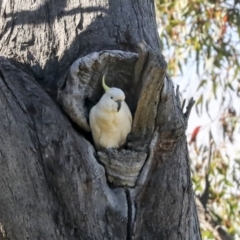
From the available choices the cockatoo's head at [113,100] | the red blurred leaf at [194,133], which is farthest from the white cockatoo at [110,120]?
the red blurred leaf at [194,133]

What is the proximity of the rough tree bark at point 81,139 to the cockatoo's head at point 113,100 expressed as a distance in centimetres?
5

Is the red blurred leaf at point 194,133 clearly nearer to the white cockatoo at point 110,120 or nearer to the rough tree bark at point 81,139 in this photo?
the rough tree bark at point 81,139

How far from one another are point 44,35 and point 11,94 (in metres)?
0.26

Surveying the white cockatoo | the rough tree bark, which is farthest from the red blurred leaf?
the white cockatoo

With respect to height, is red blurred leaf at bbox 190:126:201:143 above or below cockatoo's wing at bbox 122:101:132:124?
below

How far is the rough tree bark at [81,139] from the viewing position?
1.72m

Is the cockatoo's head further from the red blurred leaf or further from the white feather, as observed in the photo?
the red blurred leaf

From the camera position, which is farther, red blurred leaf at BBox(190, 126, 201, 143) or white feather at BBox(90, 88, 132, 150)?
red blurred leaf at BBox(190, 126, 201, 143)

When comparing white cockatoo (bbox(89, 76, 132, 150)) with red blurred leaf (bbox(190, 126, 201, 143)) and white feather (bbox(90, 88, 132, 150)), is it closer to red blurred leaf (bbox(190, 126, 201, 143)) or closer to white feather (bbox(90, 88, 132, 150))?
white feather (bbox(90, 88, 132, 150))

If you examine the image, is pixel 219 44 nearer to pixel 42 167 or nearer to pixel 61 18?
pixel 61 18

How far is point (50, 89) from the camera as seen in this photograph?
189cm

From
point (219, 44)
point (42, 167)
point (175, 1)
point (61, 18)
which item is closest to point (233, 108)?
point (219, 44)

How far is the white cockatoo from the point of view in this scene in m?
1.78

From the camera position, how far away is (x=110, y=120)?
1.81 meters
